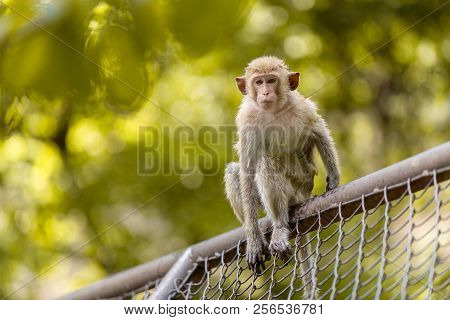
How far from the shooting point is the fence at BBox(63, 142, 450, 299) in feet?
9.23

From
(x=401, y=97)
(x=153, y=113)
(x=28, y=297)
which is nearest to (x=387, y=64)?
(x=401, y=97)

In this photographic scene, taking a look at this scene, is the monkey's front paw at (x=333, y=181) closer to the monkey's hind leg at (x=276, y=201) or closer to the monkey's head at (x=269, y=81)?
the monkey's hind leg at (x=276, y=201)

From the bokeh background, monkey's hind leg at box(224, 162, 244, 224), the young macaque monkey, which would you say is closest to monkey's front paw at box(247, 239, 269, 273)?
the young macaque monkey

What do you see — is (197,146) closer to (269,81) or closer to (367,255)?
(269,81)

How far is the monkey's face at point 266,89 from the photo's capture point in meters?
4.84

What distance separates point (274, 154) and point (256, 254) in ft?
2.36

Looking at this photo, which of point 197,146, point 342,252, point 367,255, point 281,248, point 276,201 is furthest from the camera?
point 197,146

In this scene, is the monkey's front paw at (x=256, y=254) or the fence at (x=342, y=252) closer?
the fence at (x=342, y=252)

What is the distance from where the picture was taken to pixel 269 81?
4.95 metres

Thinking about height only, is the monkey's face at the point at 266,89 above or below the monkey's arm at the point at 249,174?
above

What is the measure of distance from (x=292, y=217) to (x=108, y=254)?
5.64m

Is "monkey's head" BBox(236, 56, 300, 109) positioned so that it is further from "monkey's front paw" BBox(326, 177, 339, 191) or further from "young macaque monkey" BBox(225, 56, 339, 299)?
"monkey's front paw" BBox(326, 177, 339, 191)

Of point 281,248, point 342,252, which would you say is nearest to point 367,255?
point 342,252

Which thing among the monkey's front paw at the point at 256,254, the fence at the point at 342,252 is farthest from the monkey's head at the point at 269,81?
the monkey's front paw at the point at 256,254
